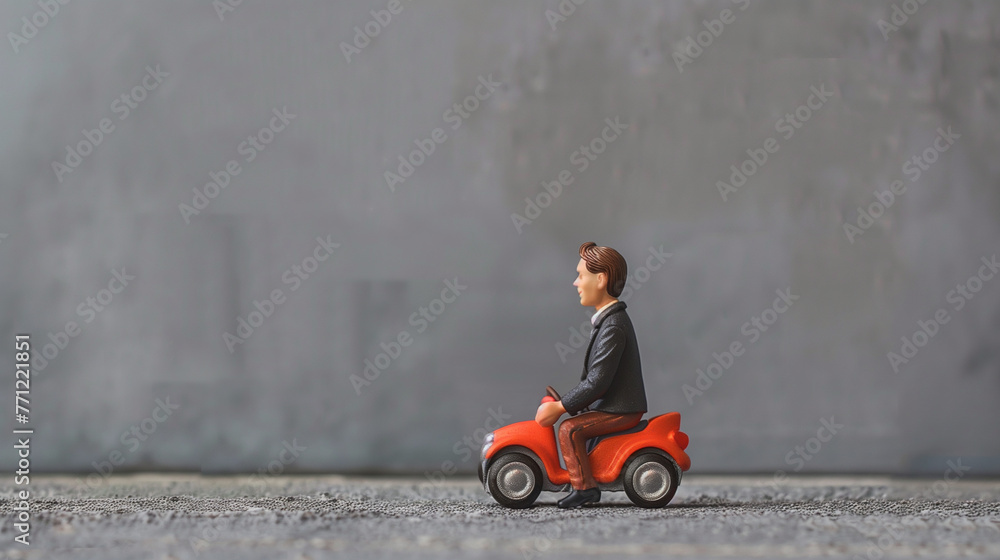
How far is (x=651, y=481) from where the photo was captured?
4043 mm

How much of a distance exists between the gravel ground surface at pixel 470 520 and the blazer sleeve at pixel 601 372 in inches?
19.0

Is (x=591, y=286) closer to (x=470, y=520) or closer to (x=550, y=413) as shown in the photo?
(x=550, y=413)

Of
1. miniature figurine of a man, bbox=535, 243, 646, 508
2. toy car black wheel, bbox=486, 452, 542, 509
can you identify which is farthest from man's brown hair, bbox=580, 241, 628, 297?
toy car black wheel, bbox=486, 452, 542, 509

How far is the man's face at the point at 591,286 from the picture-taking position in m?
4.11

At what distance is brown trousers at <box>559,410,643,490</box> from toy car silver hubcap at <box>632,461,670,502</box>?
185 millimetres

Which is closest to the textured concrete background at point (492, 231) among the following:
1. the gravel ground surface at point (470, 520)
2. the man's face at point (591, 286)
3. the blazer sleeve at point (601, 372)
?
the gravel ground surface at point (470, 520)

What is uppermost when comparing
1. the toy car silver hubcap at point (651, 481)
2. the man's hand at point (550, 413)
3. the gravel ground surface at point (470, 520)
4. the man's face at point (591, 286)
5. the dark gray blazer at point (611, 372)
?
the man's face at point (591, 286)

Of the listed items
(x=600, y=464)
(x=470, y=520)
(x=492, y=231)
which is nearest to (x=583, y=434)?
(x=600, y=464)

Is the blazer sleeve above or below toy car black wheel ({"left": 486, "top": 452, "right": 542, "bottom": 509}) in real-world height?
above

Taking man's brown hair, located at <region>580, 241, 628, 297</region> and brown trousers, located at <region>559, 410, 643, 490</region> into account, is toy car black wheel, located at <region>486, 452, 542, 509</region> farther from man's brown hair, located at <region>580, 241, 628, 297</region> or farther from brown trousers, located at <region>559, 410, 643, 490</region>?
man's brown hair, located at <region>580, 241, 628, 297</region>

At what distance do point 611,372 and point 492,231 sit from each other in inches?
59.7

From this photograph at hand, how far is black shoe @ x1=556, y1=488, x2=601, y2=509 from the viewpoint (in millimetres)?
4023

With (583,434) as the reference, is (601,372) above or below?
above

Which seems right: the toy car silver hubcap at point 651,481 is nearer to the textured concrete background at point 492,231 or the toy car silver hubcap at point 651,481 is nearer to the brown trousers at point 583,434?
the brown trousers at point 583,434
